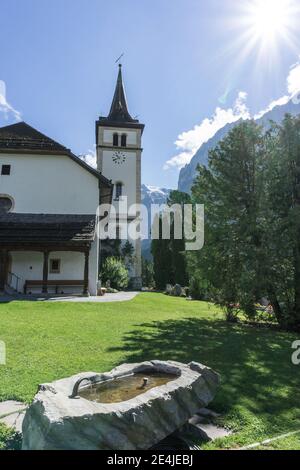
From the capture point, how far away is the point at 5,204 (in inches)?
950

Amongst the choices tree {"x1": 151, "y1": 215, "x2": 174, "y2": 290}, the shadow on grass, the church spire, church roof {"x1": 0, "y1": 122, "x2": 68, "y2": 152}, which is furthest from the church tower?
the shadow on grass

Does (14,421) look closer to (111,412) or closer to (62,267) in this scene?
(111,412)

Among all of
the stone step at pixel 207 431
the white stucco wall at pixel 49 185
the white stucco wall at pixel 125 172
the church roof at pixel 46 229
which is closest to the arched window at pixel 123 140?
the white stucco wall at pixel 125 172

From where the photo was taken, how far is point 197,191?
17.1 meters

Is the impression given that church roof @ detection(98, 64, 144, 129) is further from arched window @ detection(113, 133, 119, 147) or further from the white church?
the white church

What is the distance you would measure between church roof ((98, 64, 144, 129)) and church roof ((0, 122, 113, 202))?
19755 millimetres

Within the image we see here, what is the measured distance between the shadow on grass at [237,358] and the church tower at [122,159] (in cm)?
2924

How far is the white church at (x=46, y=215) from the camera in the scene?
21.0 meters

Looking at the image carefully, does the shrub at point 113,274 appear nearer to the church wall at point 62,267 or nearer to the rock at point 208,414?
the church wall at point 62,267

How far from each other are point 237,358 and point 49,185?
19.3m

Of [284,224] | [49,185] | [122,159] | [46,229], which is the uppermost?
[122,159]

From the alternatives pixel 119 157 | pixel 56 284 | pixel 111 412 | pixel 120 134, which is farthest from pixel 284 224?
pixel 120 134

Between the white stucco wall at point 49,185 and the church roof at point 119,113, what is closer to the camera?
the white stucco wall at point 49,185

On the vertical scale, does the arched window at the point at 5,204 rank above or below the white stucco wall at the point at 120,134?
below
